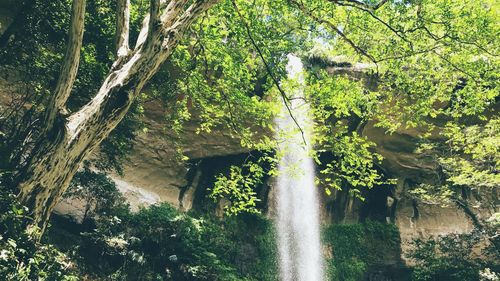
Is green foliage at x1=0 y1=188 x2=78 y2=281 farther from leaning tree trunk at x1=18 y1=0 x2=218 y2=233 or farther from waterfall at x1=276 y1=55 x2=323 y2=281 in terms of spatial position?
waterfall at x1=276 y1=55 x2=323 y2=281

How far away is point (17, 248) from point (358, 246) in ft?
54.7

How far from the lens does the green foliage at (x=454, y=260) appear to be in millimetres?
14133

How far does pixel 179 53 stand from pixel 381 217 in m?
14.6

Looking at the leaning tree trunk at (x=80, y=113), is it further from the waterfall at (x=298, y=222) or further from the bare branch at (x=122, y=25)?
the waterfall at (x=298, y=222)

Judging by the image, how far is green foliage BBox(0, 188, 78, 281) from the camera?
12.5 ft

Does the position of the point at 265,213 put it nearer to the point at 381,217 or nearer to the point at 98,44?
the point at 381,217

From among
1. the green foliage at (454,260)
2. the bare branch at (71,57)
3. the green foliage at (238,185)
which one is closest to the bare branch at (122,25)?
the bare branch at (71,57)

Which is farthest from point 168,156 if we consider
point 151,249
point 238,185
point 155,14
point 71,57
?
point 155,14

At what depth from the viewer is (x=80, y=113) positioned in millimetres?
4168

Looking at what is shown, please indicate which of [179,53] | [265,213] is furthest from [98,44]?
[265,213]

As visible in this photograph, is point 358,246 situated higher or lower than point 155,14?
lower

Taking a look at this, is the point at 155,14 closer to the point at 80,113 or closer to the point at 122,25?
the point at 122,25

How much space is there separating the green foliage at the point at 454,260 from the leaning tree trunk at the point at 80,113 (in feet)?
47.4

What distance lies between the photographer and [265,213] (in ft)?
59.5
